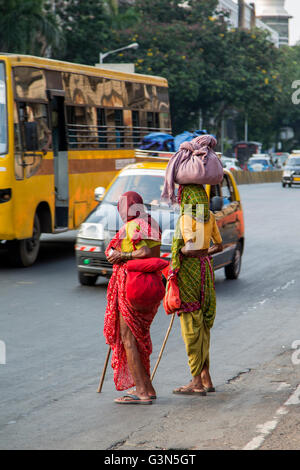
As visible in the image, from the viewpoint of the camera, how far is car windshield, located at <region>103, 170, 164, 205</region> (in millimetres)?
12460

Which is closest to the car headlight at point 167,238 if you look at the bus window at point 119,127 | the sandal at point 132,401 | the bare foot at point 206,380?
the bare foot at point 206,380

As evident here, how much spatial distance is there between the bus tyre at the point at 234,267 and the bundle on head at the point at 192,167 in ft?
21.5

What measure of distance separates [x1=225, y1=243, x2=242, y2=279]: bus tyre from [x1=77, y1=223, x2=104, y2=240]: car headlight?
7.39 feet

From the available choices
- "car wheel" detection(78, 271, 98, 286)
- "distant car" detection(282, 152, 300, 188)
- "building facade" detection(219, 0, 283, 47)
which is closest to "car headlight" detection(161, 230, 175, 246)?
"car wheel" detection(78, 271, 98, 286)

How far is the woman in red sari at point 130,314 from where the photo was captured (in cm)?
640

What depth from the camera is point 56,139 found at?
52.0 ft

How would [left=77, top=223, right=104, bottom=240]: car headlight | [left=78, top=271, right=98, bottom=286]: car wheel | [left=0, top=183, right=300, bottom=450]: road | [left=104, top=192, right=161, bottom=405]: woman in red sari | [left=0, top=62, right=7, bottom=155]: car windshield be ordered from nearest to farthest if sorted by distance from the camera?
1. [left=0, top=183, right=300, bottom=450]: road
2. [left=104, top=192, right=161, bottom=405]: woman in red sari
3. [left=77, top=223, right=104, bottom=240]: car headlight
4. [left=78, top=271, right=98, bottom=286]: car wheel
5. [left=0, top=62, right=7, bottom=155]: car windshield

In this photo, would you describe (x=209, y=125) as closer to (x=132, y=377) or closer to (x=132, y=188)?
(x=132, y=188)

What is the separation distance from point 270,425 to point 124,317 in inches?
50.9

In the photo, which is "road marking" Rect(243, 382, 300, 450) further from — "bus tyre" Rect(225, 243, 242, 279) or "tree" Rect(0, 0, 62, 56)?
"tree" Rect(0, 0, 62, 56)

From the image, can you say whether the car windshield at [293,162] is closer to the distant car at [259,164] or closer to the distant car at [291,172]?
the distant car at [291,172]

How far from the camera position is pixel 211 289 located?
6.71 m

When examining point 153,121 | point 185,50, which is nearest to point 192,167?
point 153,121
